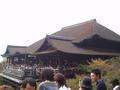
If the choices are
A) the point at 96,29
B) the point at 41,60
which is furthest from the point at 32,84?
the point at 96,29

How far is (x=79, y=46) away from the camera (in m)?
36.3

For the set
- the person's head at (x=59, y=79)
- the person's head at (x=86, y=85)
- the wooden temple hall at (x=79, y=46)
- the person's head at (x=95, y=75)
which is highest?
the wooden temple hall at (x=79, y=46)

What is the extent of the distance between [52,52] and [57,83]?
26.4 m

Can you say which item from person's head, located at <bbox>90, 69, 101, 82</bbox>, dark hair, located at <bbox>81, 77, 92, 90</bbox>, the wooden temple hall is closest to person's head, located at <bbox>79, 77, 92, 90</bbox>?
dark hair, located at <bbox>81, 77, 92, 90</bbox>

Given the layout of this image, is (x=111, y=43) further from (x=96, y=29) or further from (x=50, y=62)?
(x=50, y=62)

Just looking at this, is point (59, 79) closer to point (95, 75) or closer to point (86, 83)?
point (86, 83)

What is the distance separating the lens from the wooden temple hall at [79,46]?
33.0m

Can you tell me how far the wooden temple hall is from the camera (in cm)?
3303

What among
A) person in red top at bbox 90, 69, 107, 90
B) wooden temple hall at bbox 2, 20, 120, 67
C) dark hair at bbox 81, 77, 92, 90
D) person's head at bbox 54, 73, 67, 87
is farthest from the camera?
wooden temple hall at bbox 2, 20, 120, 67

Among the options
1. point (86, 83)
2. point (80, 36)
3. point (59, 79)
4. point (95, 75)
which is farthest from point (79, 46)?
point (59, 79)

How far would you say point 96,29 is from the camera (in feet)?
133

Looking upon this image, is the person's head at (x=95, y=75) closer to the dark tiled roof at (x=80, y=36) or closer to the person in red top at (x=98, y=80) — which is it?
the person in red top at (x=98, y=80)

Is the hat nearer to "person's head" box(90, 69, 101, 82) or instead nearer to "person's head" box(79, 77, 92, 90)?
"person's head" box(79, 77, 92, 90)

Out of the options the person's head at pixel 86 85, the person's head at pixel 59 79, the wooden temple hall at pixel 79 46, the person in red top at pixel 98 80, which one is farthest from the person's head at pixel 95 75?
the wooden temple hall at pixel 79 46
